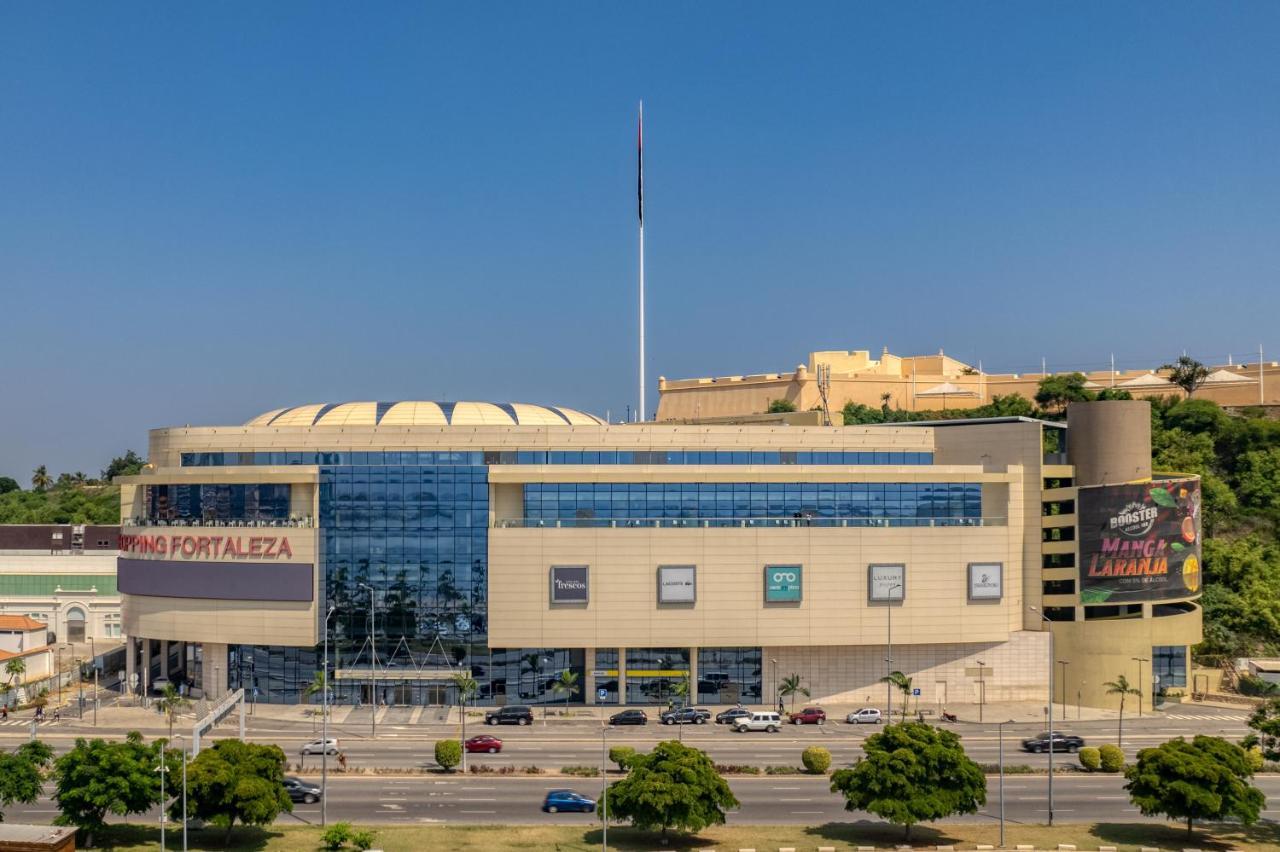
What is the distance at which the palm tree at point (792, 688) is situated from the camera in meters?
101

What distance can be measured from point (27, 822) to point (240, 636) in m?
37.5

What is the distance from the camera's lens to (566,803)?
69.6 metres

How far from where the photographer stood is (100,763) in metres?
61.2

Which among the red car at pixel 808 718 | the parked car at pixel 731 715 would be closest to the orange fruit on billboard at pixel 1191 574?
the red car at pixel 808 718

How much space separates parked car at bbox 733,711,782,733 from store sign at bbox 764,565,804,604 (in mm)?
9620

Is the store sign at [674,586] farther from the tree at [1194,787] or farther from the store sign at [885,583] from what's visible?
the tree at [1194,787]

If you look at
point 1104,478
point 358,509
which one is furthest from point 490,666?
point 1104,478

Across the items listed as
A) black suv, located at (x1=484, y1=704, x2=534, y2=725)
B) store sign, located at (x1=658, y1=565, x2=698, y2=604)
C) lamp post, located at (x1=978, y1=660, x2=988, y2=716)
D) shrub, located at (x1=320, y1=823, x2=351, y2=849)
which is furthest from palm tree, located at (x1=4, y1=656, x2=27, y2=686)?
lamp post, located at (x1=978, y1=660, x2=988, y2=716)

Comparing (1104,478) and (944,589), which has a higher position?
(1104,478)

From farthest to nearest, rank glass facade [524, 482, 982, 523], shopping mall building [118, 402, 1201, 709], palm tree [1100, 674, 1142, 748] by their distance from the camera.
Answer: glass facade [524, 482, 982, 523]
shopping mall building [118, 402, 1201, 709]
palm tree [1100, 674, 1142, 748]

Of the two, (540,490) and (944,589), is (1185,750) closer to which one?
(944,589)

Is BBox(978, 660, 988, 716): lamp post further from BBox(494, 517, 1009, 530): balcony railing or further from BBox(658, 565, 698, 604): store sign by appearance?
BBox(658, 565, 698, 604): store sign

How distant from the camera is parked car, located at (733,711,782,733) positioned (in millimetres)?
94750

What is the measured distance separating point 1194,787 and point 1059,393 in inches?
4914
